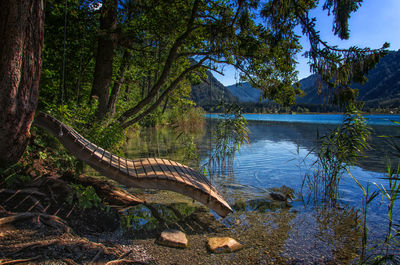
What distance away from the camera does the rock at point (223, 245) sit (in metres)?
3.07

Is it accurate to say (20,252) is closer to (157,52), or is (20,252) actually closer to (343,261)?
(343,261)

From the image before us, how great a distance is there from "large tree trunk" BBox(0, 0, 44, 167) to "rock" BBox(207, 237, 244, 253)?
3009 mm

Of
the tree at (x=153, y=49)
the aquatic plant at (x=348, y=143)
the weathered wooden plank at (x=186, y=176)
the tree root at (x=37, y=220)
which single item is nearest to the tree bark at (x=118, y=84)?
the tree at (x=153, y=49)

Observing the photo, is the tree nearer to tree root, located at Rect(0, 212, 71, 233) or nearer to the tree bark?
the tree bark

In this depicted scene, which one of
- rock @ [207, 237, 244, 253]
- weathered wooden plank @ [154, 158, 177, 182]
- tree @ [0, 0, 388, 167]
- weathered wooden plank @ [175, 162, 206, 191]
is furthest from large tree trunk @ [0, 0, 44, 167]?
rock @ [207, 237, 244, 253]

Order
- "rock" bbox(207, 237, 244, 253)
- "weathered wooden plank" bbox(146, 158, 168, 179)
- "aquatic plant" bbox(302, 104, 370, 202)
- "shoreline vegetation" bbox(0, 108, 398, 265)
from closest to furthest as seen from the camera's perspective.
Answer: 1. "shoreline vegetation" bbox(0, 108, 398, 265)
2. "rock" bbox(207, 237, 244, 253)
3. "weathered wooden plank" bbox(146, 158, 168, 179)
4. "aquatic plant" bbox(302, 104, 370, 202)

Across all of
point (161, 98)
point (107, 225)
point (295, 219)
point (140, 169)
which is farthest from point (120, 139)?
point (295, 219)

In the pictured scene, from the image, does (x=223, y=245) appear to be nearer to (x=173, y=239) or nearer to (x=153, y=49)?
(x=173, y=239)

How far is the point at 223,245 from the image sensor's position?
3.14 metres

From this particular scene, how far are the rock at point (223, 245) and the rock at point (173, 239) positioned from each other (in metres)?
0.35

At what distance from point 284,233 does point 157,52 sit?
253 inches

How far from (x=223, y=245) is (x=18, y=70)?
359 cm

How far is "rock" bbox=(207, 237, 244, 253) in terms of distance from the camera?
3074mm

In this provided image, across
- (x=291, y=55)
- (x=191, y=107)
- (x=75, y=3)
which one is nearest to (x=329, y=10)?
(x=291, y=55)
